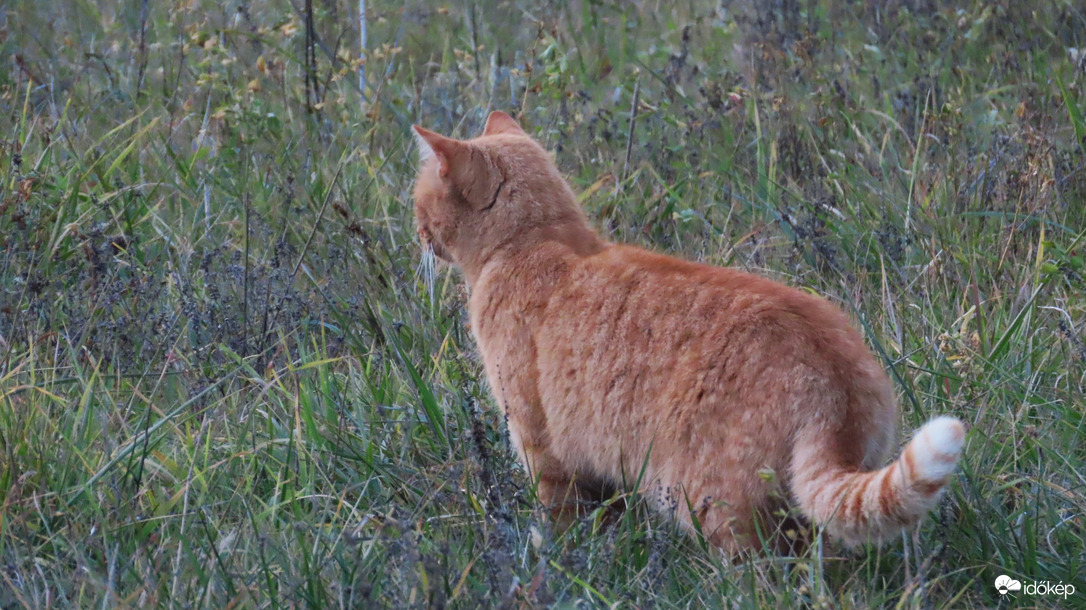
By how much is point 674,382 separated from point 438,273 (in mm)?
1293

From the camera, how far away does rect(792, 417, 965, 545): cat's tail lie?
6.23 feet

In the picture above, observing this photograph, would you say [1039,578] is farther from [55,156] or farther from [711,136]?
[55,156]

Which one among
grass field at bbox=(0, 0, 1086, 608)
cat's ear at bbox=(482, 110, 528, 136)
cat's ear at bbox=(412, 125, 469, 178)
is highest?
cat's ear at bbox=(412, 125, 469, 178)

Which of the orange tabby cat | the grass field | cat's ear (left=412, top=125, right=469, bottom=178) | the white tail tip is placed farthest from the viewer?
cat's ear (left=412, top=125, right=469, bottom=178)

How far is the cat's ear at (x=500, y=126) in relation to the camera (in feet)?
11.2

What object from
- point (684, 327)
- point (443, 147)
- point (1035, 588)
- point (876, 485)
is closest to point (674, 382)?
point (684, 327)

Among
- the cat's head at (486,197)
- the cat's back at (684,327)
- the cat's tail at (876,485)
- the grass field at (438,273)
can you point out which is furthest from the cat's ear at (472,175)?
the cat's tail at (876,485)

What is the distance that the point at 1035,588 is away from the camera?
7.47 ft

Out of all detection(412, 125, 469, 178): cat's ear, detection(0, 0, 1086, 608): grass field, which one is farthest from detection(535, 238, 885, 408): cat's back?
detection(412, 125, 469, 178): cat's ear

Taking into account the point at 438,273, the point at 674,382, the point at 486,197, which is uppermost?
the point at 486,197

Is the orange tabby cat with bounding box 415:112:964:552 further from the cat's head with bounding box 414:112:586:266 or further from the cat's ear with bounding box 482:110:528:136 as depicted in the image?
the cat's ear with bounding box 482:110:528:136

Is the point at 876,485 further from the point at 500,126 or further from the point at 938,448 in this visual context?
the point at 500,126

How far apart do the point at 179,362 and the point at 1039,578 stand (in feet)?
8.11

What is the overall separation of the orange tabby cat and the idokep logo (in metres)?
0.35
